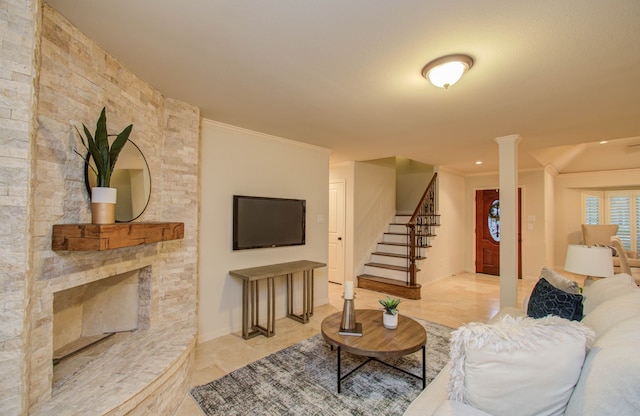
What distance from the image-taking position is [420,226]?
5500 millimetres

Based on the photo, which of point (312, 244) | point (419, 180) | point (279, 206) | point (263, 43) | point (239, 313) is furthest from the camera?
point (419, 180)

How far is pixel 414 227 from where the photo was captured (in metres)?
5.11

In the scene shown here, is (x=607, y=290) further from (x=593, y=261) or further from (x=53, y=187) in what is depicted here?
(x=53, y=187)

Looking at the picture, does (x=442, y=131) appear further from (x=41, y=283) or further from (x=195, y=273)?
(x=41, y=283)

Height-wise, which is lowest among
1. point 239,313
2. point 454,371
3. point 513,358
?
point 239,313

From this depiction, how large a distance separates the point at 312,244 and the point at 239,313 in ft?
4.51

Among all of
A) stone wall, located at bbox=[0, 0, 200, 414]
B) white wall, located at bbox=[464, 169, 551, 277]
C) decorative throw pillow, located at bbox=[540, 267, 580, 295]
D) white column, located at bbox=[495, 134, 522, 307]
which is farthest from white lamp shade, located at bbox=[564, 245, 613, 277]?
white wall, located at bbox=[464, 169, 551, 277]

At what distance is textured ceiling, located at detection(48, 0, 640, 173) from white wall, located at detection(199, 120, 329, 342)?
343mm

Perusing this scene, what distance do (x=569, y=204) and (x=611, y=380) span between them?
765 centimetres

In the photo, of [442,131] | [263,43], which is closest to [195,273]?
[263,43]

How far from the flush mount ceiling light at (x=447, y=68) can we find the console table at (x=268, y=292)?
2.40m

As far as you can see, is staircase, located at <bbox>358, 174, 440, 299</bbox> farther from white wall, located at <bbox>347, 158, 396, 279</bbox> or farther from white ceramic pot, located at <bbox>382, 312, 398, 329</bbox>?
white ceramic pot, located at <bbox>382, 312, 398, 329</bbox>

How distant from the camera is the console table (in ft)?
10.5

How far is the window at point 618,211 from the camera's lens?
638cm
